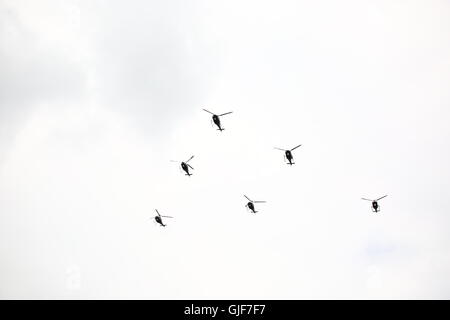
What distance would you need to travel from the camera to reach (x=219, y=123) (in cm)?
9088

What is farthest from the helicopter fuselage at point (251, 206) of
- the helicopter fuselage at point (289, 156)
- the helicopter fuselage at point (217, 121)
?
the helicopter fuselage at point (217, 121)

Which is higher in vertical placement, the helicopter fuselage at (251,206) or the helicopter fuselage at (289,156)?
the helicopter fuselage at (289,156)

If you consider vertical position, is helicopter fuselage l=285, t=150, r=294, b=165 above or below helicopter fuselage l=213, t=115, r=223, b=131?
below

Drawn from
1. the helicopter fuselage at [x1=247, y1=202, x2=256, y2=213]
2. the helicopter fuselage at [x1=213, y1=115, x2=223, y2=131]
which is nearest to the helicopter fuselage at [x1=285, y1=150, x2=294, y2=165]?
the helicopter fuselage at [x1=247, y1=202, x2=256, y2=213]

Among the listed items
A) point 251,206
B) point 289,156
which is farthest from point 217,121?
point 251,206

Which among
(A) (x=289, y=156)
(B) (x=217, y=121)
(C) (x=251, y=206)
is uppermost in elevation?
(B) (x=217, y=121)

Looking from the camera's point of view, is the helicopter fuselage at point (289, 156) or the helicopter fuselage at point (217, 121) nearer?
the helicopter fuselage at point (217, 121)

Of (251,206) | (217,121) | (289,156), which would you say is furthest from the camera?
(251,206)

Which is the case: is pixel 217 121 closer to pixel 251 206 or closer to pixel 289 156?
pixel 289 156

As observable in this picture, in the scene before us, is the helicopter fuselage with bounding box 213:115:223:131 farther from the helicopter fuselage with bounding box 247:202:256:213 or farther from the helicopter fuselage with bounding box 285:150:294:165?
the helicopter fuselage with bounding box 247:202:256:213

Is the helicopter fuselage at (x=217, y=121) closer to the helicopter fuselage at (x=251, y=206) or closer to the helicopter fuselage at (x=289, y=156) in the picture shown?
the helicopter fuselage at (x=289, y=156)
